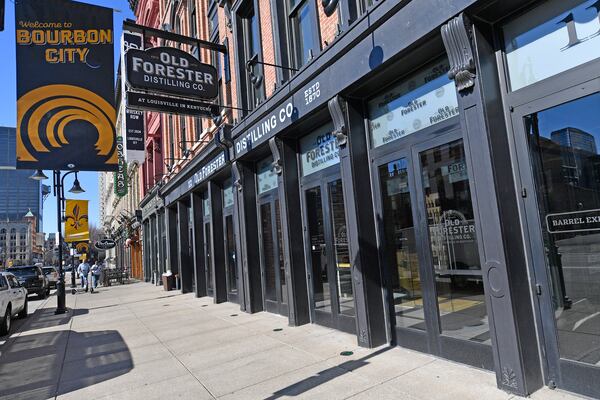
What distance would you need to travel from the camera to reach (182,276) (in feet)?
53.2

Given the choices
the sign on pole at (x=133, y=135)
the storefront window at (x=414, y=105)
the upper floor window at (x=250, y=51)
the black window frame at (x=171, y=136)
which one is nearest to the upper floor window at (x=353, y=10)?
the storefront window at (x=414, y=105)

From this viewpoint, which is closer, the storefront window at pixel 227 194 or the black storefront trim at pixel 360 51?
the black storefront trim at pixel 360 51

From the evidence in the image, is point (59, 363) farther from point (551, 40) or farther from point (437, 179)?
point (551, 40)

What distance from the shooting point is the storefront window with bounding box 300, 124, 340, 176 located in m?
7.36

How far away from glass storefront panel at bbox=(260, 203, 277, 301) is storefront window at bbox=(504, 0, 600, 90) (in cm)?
624

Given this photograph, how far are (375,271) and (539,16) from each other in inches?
146

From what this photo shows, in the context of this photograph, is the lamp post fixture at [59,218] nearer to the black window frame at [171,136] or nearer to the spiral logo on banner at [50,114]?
the spiral logo on banner at [50,114]

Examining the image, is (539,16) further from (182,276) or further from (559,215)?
(182,276)

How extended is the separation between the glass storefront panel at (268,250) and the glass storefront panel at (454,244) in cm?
488

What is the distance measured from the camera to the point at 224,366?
580 cm

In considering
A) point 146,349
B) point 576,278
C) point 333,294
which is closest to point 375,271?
point 333,294

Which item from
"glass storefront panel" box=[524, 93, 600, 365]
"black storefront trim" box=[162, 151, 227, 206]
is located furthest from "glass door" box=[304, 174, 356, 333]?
"black storefront trim" box=[162, 151, 227, 206]

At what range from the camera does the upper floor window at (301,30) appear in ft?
26.2

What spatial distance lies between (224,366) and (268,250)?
4.10 meters
